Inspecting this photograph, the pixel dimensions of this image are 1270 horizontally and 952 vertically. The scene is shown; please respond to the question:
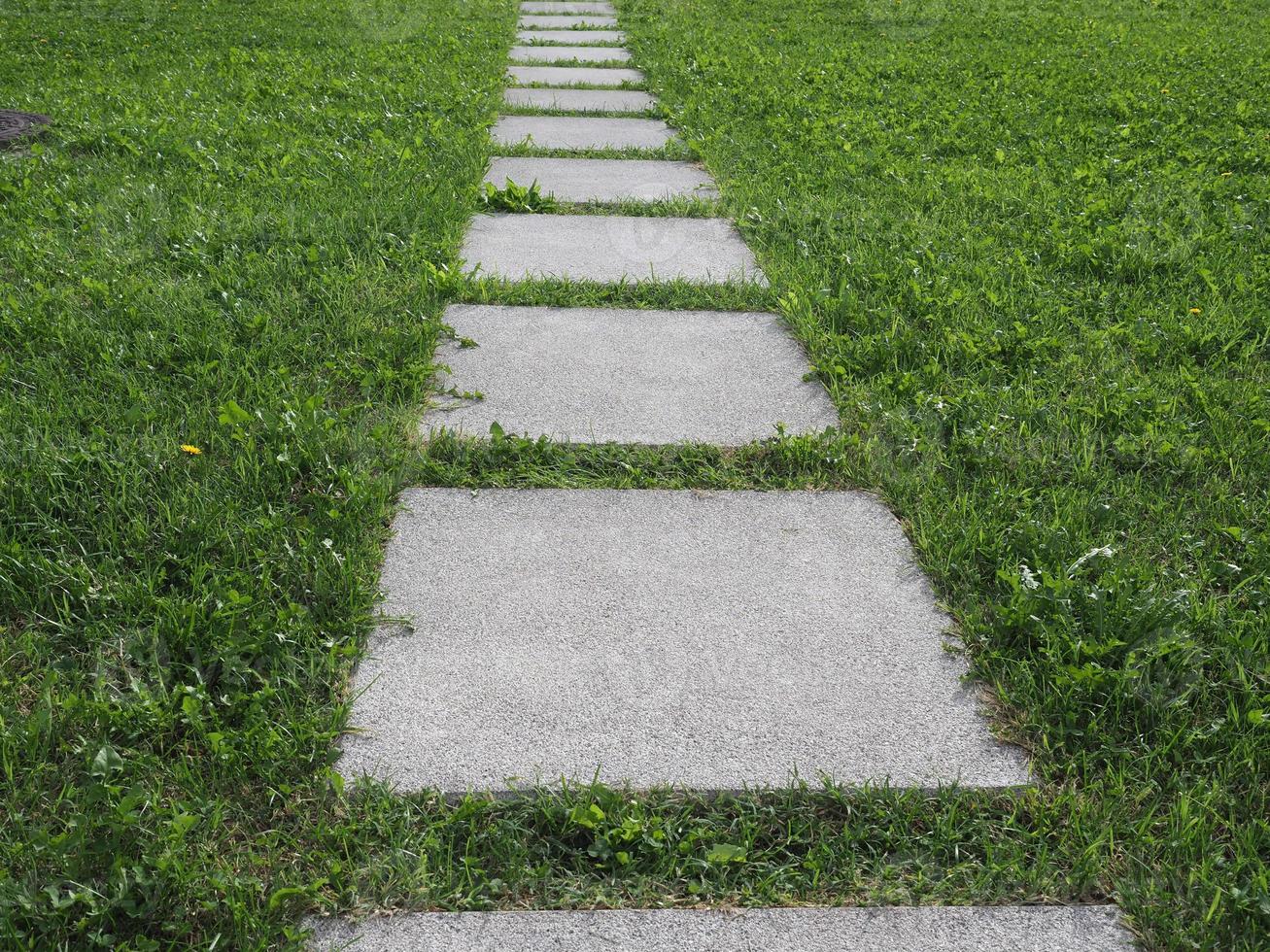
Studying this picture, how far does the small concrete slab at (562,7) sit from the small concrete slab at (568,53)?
8.15 ft

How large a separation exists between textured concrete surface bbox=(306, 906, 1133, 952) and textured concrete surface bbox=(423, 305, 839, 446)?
1469 mm

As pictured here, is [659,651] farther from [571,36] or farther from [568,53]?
[571,36]

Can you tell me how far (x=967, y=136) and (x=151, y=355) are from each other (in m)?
4.76

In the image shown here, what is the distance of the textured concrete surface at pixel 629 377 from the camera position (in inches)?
113

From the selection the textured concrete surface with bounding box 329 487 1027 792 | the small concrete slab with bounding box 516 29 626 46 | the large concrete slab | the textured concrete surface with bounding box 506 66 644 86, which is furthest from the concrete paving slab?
the textured concrete surface with bounding box 329 487 1027 792

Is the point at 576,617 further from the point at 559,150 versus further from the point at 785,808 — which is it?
the point at 559,150

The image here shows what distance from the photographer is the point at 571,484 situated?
2.60m

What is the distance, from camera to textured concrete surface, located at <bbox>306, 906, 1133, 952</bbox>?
145cm

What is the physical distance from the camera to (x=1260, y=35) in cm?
999

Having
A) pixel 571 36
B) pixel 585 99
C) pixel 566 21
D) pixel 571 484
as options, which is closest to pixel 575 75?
pixel 585 99

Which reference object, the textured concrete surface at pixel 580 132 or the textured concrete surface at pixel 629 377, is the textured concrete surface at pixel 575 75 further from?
the textured concrete surface at pixel 629 377

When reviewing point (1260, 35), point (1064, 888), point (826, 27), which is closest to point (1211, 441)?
point (1064, 888)

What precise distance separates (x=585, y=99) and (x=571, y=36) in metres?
3.33

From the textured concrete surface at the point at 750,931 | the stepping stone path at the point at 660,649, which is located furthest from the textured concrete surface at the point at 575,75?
the textured concrete surface at the point at 750,931
